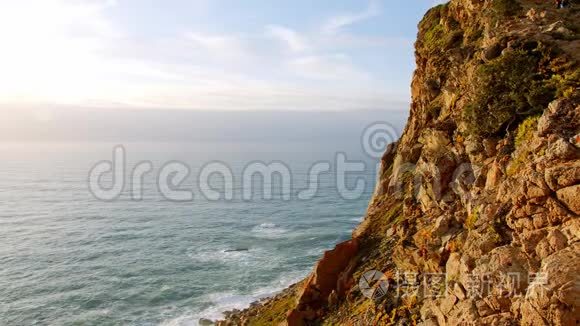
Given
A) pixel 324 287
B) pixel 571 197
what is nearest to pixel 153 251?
pixel 324 287

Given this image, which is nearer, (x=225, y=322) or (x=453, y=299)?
(x=453, y=299)

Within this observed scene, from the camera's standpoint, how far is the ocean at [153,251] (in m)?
52.5

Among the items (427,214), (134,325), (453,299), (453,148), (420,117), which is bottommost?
(134,325)

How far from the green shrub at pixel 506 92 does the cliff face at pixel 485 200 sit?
0.05m

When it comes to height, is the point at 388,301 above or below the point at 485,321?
below

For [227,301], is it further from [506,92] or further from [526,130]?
[526,130]

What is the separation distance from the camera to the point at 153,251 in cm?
7388

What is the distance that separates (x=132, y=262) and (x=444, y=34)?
189ft

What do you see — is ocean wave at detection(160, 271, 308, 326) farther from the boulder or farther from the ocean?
the boulder

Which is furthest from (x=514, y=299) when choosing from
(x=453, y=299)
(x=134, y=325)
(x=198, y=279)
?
(x=198, y=279)

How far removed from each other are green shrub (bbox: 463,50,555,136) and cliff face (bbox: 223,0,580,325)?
2.1 inches

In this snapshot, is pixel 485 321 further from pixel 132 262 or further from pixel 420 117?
pixel 132 262

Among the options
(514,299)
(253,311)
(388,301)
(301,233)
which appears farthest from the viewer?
(301,233)

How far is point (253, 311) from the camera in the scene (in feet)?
142
